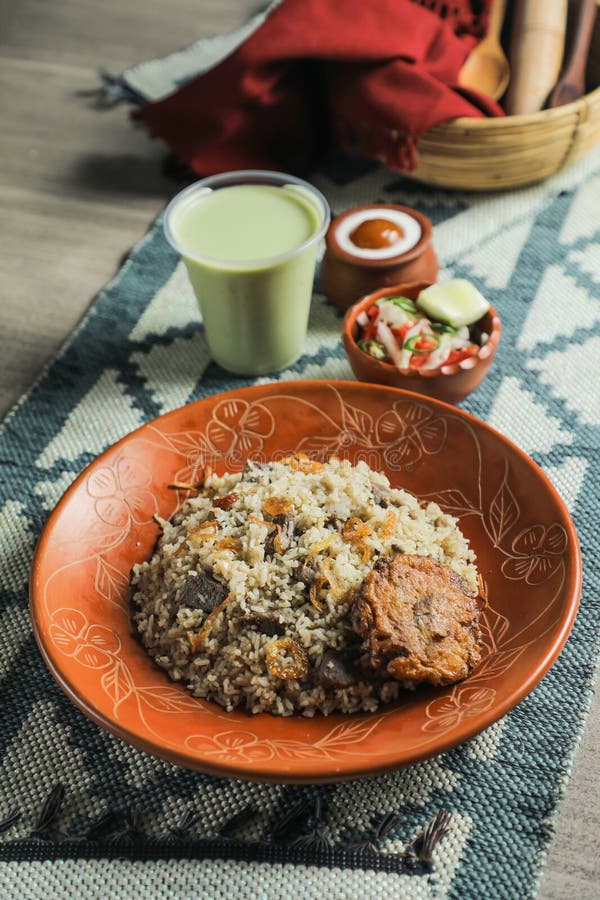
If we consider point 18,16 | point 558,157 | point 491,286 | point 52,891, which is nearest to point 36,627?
point 52,891

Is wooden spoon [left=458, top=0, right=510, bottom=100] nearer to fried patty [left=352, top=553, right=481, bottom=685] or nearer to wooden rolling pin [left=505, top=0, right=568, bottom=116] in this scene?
wooden rolling pin [left=505, top=0, right=568, bottom=116]

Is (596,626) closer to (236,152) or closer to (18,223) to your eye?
(236,152)

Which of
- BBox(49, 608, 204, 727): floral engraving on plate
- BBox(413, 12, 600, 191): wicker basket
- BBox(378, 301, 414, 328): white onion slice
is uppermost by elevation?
BBox(413, 12, 600, 191): wicker basket

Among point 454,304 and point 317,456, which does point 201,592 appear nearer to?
point 317,456

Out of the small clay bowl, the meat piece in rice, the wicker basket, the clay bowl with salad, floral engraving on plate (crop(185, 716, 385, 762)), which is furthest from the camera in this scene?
the wicker basket

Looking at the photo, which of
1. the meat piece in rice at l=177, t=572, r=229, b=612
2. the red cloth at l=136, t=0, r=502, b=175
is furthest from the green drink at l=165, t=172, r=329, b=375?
the meat piece in rice at l=177, t=572, r=229, b=612

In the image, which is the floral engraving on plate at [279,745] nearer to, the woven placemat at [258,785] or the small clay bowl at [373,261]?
the woven placemat at [258,785]

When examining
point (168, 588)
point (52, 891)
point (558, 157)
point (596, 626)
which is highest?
point (558, 157)
